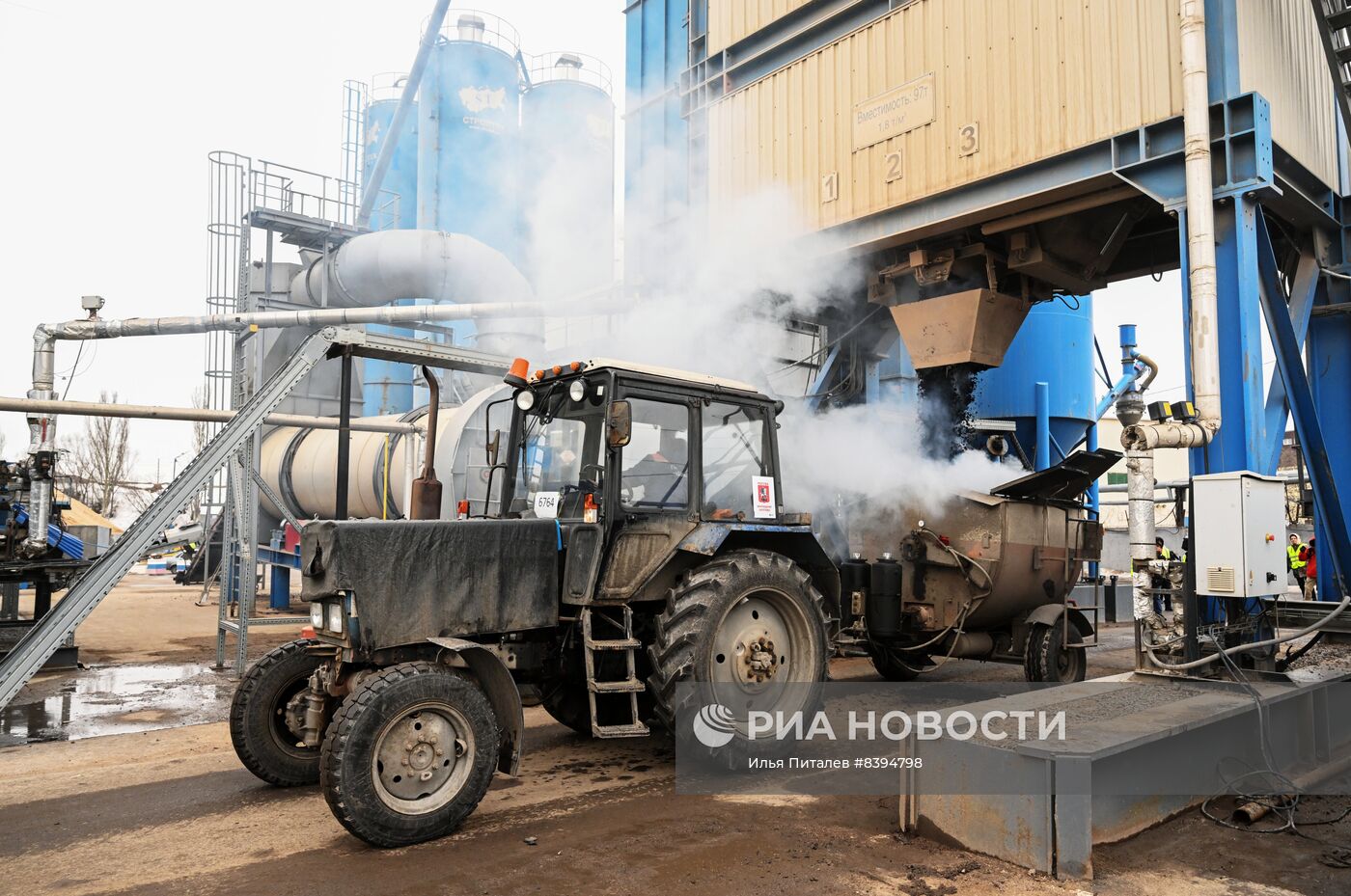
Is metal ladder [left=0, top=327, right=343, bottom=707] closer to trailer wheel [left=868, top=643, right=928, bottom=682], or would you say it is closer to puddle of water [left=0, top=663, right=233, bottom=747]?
puddle of water [left=0, top=663, right=233, bottom=747]

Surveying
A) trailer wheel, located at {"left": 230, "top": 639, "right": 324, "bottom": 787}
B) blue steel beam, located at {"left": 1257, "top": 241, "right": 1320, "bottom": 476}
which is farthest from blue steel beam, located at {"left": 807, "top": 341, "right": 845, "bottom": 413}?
trailer wheel, located at {"left": 230, "top": 639, "right": 324, "bottom": 787}

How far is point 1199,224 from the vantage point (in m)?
6.63

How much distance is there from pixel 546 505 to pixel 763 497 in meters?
1.50

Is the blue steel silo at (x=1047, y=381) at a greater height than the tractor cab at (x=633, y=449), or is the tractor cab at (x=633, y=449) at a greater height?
the blue steel silo at (x=1047, y=381)

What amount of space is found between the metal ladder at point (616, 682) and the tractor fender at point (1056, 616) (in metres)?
4.44

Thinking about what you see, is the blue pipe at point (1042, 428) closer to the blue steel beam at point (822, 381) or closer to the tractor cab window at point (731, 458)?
the blue steel beam at point (822, 381)

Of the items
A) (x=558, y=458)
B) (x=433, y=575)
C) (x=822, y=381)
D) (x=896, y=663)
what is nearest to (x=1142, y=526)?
(x=896, y=663)

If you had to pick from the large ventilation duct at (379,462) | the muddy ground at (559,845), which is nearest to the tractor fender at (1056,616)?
the muddy ground at (559,845)

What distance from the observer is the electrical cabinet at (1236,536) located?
5695mm

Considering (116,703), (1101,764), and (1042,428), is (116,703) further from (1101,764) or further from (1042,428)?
(1042,428)

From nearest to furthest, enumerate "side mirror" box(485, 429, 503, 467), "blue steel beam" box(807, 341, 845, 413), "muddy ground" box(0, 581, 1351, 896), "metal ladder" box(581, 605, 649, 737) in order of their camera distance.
A: "muddy ground" box(0, 581, 1351, 896) → "metal ladder" box(581, 605, 649, 737) → "side mirror" box(485, 429, 503, 467) → "blue steel beam" box(807, 341, 845, 413)

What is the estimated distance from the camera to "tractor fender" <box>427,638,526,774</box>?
4.55 metres

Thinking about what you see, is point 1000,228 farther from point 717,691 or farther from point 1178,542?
point 1178,542

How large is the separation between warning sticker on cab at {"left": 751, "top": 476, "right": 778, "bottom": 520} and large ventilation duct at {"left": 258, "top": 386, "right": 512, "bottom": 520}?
203 cm
